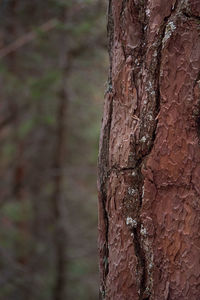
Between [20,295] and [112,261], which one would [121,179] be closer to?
[112,261]

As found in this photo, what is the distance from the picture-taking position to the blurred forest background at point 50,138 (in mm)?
5793

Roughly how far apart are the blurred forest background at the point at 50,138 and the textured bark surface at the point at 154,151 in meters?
Result: 3.76

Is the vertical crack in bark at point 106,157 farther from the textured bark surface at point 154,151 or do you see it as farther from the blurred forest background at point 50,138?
the blurred forest background at point 50,138

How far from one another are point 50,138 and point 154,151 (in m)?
7.74

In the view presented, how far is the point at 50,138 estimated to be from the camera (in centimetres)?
896

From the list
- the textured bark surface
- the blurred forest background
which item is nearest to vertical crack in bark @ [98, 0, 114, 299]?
the textured bark surface

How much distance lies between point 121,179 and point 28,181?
7.16 meters

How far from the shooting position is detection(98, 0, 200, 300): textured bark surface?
1303 millimetres

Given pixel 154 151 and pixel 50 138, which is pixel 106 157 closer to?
pixel 154 151

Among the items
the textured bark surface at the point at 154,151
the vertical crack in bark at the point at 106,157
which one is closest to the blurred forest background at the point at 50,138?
the vertical crack in bark at the point at 106,157

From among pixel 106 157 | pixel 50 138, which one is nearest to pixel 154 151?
pixel 106 157

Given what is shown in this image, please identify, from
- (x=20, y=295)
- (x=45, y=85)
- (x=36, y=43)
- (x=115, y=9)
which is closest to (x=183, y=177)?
(x=115, y=9)

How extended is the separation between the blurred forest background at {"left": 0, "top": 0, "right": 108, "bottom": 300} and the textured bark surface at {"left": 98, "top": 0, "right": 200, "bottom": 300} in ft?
12.3

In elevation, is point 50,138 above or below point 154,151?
above
